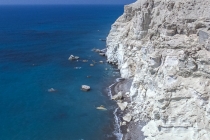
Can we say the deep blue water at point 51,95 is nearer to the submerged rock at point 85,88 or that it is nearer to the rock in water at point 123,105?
the submerged rock at point 85,88

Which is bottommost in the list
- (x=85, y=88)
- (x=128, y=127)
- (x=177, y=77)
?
(x=128, y=127)

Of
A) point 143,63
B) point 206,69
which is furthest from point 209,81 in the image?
point 143,63

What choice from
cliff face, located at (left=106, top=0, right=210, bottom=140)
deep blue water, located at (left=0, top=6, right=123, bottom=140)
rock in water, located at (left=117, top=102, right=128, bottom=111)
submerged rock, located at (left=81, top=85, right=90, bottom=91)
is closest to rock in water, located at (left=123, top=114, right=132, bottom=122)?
cliff face, located at (left=106, top=0, right=210, bottom=140)

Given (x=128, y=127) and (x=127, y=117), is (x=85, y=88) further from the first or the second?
(x=128, y=127)

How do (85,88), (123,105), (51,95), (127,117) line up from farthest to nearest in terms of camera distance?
(85,88)
(51,95)
(123,105)
(127,117)

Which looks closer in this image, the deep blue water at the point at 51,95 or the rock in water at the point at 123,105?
the deep blue water at the point at 51,95

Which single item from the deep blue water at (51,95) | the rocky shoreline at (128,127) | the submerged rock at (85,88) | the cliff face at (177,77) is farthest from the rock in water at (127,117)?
the submerged rock at (85,88)

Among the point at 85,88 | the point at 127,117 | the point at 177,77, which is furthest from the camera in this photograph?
the point at 85,88

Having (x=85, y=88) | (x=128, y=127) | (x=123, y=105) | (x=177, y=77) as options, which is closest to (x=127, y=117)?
(x=128, y=127)

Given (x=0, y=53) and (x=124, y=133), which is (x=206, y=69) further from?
(x=0, y=53)
